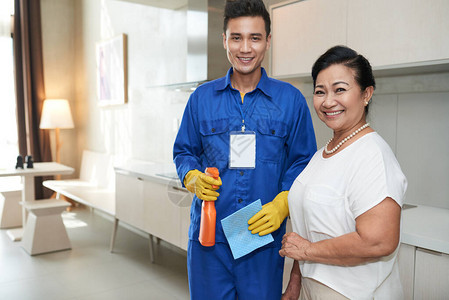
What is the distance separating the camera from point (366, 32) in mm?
2043

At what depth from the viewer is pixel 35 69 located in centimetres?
593

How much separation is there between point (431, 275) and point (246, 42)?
1.19 meters

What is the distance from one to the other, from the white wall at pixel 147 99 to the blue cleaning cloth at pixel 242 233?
125cm

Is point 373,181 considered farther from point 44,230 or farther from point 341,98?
point 44,230

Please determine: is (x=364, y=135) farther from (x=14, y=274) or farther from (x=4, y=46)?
(x=4, y=46)

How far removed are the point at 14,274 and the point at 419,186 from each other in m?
3.23

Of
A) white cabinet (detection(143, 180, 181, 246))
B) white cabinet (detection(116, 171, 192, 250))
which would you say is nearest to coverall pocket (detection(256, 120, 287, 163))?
white cabinet (detection(116, 171, 192, 250))

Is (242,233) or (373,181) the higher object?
(373,181)

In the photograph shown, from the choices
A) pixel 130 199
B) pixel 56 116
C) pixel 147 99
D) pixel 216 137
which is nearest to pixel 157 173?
pixel 130 199

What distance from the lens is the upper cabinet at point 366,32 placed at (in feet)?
5.88

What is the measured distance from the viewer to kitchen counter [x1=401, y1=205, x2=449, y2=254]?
159 centimetres

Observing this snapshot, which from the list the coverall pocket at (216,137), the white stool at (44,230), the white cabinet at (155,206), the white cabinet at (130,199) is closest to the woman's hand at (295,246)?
the coverall pocket at (216,137)

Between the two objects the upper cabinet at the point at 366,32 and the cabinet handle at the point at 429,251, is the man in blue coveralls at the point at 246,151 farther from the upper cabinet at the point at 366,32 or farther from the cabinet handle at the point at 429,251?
the upper cabinet at the point at 366,32

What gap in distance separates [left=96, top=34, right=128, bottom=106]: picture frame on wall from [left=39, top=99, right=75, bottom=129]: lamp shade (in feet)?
1.99
